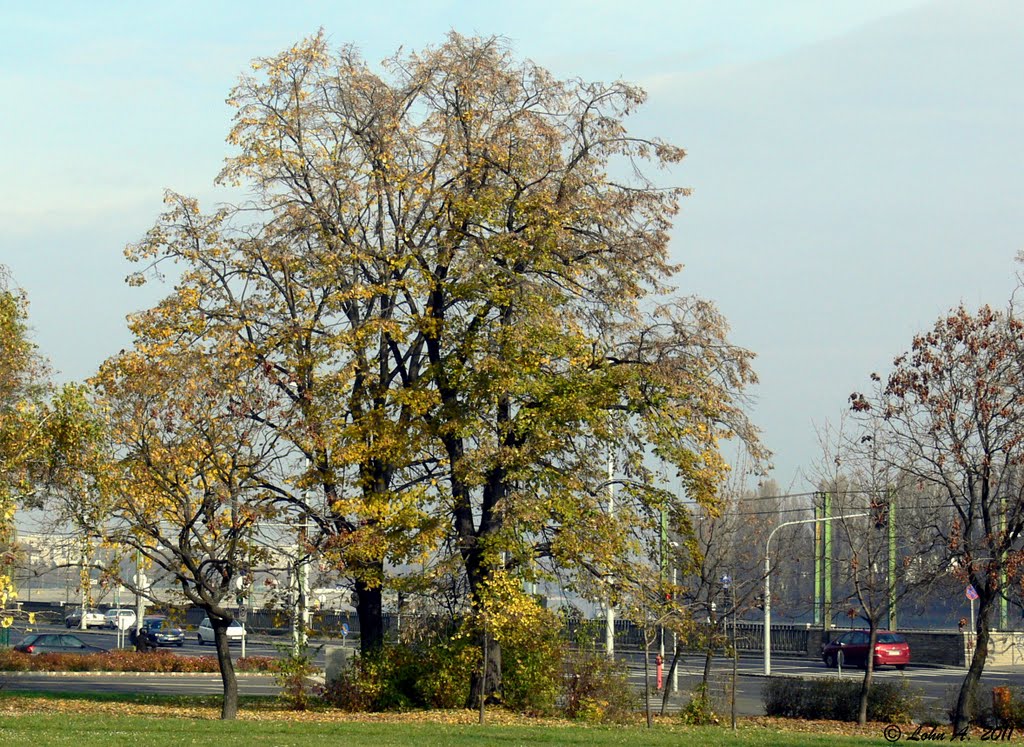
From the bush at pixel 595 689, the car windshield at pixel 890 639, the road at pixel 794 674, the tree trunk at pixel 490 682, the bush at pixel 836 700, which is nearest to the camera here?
the bush at pixel 595 689

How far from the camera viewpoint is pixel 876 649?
48.2 meters

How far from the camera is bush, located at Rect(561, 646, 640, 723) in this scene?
2467cm

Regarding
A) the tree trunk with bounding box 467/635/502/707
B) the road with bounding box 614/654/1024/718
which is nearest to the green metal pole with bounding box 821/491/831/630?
the road with bounding box 614/654/1024/718

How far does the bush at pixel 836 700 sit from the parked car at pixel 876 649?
71.6 ft

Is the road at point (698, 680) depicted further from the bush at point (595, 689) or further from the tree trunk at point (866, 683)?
the tree trunk at point (866, 683)

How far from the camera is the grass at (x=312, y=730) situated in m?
17.7

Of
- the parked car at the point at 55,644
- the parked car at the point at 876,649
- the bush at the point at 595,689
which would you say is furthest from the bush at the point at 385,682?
the parked car at the point at 55,644

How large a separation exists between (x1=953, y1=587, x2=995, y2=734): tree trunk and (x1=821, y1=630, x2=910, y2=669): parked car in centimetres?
2633

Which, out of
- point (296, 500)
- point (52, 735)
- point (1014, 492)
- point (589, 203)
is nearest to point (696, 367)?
point (589, 203)

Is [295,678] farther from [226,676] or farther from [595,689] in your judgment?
[595,689]

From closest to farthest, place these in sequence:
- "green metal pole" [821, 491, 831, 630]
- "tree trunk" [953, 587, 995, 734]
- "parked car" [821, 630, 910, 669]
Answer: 1. "tree trunk" [953, 587, 995, 734]
2. "green metal pole" [821, 491, 831, 630]
3. "parked car" [821, 630, 910, 669]

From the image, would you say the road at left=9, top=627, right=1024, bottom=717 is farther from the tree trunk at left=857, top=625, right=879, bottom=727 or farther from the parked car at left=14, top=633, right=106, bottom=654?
the parked car at left=14, top=633, right=106, bottom=654

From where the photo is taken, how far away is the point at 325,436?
24.3 meters

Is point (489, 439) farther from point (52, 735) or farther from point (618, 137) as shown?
point (52, 735)
